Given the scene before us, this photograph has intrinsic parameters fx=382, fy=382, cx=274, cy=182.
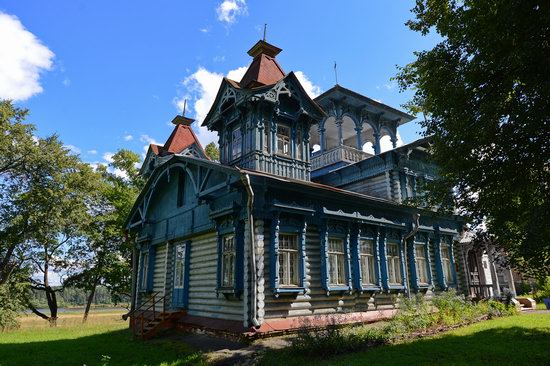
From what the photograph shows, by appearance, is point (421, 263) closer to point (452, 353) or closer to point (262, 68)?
point (452, 353)

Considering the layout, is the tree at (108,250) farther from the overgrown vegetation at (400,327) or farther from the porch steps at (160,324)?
the overgrown vegetation at (400,327)

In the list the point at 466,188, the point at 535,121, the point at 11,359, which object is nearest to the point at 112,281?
the point at 11,359

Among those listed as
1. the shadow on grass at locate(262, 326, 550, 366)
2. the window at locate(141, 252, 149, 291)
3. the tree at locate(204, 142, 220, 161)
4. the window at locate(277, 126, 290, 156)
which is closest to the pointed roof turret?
the window at locate(277, 126, 290, 156)

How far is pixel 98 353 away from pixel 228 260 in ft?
16.9

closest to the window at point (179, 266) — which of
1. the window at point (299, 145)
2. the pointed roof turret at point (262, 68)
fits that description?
the window at point (299, 145)

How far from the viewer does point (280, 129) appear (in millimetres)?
17406

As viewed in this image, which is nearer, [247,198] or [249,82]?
[247,198]

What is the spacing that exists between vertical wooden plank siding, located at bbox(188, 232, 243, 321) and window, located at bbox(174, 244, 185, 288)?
0.87 metres

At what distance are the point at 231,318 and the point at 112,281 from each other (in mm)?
25239

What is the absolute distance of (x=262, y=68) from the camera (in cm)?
1839

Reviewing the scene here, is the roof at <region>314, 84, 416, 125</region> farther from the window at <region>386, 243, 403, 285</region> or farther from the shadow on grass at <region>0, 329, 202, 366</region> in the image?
the shadow on grass at <region>0, 329, 202, 366</region>

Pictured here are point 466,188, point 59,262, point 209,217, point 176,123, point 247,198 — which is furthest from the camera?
point 59,262

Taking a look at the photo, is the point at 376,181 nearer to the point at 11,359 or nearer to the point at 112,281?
the point at 11,359

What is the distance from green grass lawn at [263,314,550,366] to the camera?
336 inches
